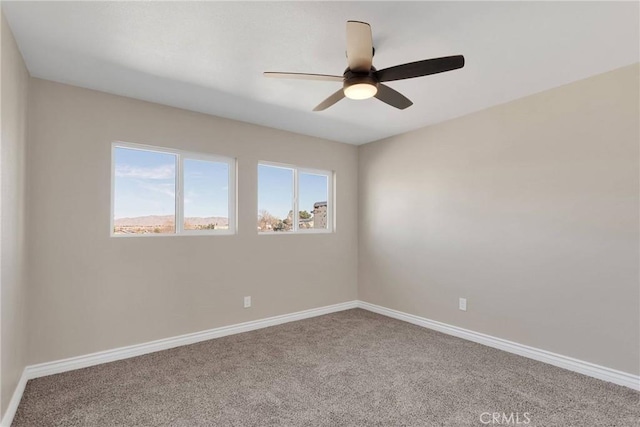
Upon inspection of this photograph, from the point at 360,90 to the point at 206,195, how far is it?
2.24 m

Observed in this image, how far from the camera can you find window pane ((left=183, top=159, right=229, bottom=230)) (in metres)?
3.50

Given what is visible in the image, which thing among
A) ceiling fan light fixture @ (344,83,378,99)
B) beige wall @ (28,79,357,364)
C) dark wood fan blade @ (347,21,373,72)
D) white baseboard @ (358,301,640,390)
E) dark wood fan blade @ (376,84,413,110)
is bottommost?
white baseboard @ (358,301,640,390)

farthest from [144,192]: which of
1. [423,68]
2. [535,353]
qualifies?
[535,353]

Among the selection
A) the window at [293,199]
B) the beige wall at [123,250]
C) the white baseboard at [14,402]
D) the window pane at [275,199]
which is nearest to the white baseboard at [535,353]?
the beige wall at [123,250]

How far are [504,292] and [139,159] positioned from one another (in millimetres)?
3814

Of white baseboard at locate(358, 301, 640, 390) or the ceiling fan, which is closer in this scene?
the ceiling fan

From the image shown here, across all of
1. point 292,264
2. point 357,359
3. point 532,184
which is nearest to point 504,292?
point 532,184

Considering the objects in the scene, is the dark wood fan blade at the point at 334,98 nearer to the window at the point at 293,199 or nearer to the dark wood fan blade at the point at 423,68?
the dark wood fan blade at the point at 423,68

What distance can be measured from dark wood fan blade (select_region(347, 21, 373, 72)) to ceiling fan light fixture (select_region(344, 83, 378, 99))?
0.09 m

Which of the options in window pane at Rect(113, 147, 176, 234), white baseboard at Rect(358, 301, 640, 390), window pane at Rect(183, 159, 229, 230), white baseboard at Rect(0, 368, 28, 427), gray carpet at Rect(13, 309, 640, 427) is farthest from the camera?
window pane at Rect(183, 159, 229, 230)

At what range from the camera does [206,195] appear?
3629 mm

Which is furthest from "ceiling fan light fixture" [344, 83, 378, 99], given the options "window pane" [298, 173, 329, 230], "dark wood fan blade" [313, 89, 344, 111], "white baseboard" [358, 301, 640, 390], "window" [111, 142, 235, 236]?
"white baseboard" [358, 301, 640, 390]

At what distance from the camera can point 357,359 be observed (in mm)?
2969

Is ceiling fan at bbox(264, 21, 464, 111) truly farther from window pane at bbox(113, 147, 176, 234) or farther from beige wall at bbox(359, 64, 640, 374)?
window pane at bbox(113, 147, 176, 234)
